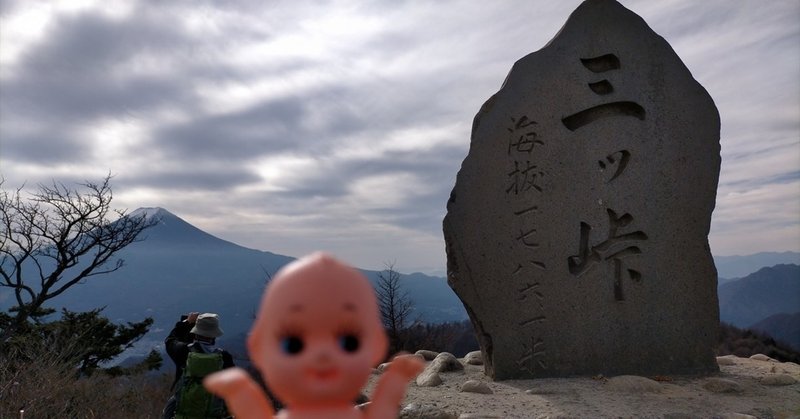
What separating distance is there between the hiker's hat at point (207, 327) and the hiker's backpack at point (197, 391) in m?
0.13

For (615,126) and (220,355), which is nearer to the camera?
(220,355)

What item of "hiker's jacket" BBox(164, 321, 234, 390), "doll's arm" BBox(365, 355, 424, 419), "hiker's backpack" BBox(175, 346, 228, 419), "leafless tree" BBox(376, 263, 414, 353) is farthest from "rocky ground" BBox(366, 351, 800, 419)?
"leafless tree" BBox(376, 263, 414, 353)

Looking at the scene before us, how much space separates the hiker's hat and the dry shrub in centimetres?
284

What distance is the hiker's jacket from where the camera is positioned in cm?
383

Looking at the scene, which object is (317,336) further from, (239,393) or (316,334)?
(239,393)

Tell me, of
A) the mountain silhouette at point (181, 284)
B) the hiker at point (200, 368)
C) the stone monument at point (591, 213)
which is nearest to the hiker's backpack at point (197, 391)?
the hiker at point (200, 368)

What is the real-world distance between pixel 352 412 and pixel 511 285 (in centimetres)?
510

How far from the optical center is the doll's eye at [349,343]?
54.6 inches

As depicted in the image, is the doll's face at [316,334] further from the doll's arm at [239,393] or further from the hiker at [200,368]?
the hiker at [200,368]

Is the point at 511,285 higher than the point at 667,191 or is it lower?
lower

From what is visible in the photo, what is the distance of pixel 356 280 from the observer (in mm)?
1415

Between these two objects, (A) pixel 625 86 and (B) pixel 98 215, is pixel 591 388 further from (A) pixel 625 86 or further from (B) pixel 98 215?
(B) pixel 98 215

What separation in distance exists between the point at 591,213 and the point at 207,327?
15.1 ft

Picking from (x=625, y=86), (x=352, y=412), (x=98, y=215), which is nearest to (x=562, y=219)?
(x=625, y=86)
